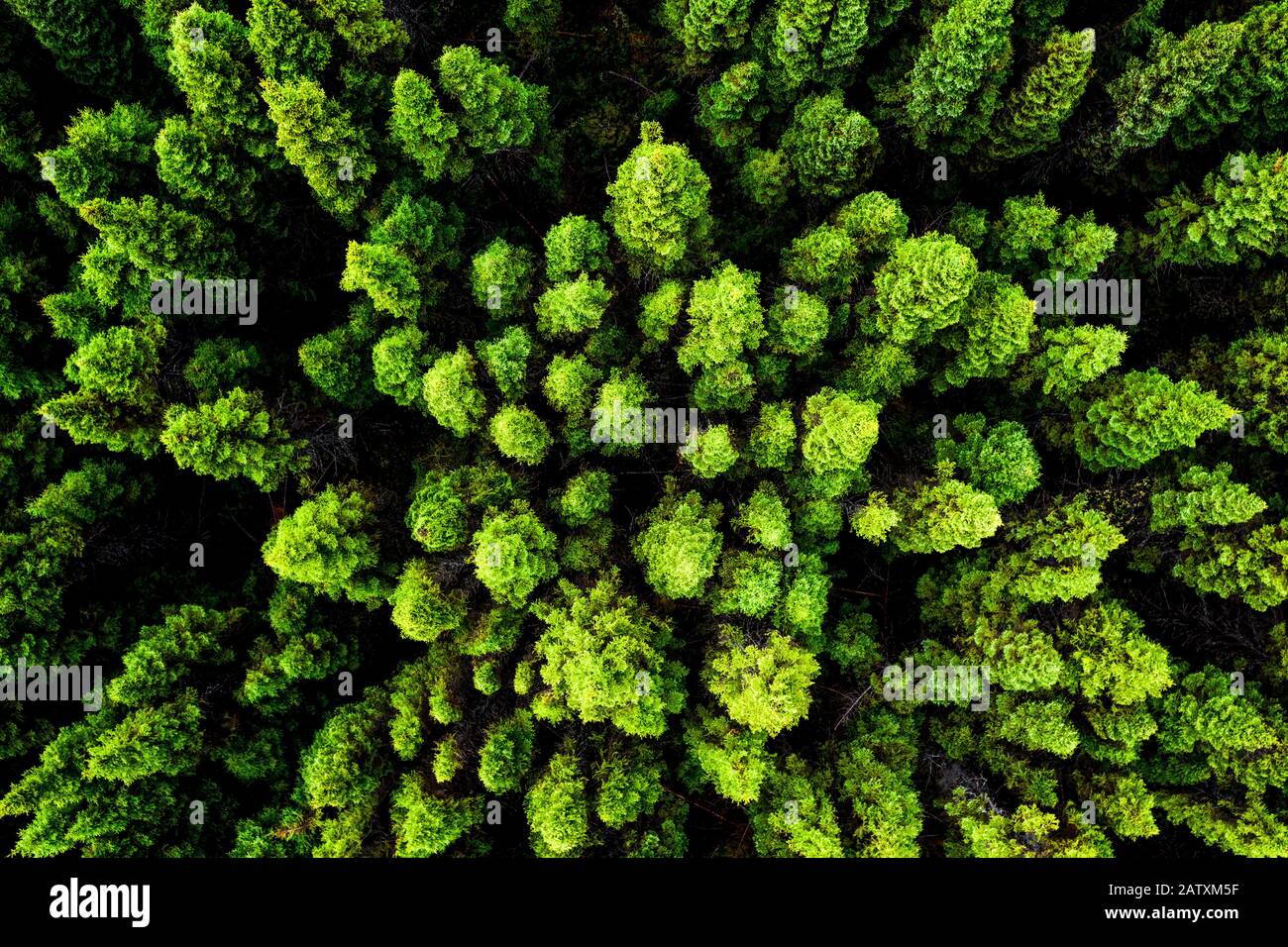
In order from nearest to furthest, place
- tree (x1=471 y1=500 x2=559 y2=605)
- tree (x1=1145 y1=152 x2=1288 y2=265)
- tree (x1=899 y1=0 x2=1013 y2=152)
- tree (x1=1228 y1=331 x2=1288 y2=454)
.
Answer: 1. tree (x1=471 y1=500 x2=559 y2=605)
2. tree (x1=899 y1=0 x2=1013 y2=152)
3. tree (x1=1145 y1=152 x2=1288 y2=265)
4. tree (x1=1228 y1=331 x2=1288 y2=454)

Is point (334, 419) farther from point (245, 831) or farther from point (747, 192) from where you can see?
point (747, 192)

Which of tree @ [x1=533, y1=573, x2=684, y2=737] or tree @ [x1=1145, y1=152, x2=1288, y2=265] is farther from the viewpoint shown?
tree @ [x1=1145, y1=152, x2=1288, y2=265]

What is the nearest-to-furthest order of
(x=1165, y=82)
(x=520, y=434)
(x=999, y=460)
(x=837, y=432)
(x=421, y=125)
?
(x=837, y=432), (x=421, y=125), (x=520, y=434), (x=1165, y=82), (x=999, y=460)

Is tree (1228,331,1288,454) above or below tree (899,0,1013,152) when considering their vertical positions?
below

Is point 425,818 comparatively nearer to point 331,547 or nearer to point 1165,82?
point 331,547

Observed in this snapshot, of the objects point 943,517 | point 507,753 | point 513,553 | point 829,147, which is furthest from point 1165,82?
point 507,753

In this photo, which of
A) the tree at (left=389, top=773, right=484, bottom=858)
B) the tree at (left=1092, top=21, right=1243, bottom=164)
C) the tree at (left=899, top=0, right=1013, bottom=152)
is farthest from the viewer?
the tree at (left=1092, top=21, right=1243, bottom=164)

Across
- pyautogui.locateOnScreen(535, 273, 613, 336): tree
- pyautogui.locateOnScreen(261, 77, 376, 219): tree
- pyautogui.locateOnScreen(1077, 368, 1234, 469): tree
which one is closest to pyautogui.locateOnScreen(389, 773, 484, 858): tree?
pyautogui.locateOnScreen(535, 273, 613, 336): tree

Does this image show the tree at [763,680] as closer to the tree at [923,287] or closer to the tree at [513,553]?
the tree at [513,553]

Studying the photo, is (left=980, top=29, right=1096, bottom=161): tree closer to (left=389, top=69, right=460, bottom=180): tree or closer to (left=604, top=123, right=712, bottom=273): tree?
(left=604, top=123, right=712, bottom=273): tree

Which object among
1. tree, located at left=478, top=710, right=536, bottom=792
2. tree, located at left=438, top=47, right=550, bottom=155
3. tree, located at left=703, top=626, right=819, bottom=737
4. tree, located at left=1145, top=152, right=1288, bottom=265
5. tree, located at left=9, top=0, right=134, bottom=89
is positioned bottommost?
tree, located at left=478, top=710, right=536, bottom=792

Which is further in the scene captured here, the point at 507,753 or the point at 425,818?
the point at 507,753
